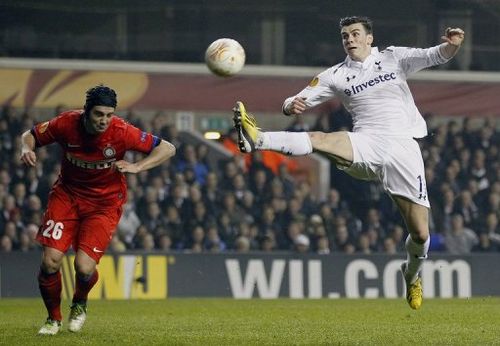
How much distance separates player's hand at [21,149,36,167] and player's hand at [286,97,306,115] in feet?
7.65

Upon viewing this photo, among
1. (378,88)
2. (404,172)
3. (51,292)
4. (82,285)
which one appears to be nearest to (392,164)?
(404,172)

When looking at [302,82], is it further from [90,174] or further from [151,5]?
[90,174]

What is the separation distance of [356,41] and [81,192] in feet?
9.68

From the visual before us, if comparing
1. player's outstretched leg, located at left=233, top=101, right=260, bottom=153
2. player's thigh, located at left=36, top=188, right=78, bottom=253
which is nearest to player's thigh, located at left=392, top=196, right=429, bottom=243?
player's outstretched leg, located at left=233, top=101, right=260, bottom=153

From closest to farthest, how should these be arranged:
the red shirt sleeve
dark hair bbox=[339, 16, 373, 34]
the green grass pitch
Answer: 1. the green grass pitch
2. the red shirt sleeve
3. dark hair bbox=[339, 16, 373, 34]

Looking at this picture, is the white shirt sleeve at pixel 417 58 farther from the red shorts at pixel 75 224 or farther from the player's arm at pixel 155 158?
the red shorts at pixel 75 224

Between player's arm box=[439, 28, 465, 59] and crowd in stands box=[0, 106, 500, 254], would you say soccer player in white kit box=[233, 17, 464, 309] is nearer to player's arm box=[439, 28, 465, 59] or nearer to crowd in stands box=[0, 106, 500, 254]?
player's arm box=[439, 28, 465, 59]

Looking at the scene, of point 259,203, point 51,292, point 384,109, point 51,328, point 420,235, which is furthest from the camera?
point 259,203

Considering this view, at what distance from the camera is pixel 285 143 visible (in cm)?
1143

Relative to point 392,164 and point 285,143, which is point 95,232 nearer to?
point 285,143

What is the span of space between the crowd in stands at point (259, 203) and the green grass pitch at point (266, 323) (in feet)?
12.2

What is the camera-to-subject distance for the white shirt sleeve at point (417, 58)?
1209 centimetres

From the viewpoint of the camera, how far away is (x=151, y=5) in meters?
27.0

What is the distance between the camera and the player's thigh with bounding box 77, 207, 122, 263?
38.4ft
